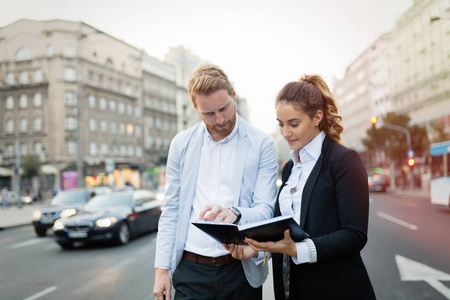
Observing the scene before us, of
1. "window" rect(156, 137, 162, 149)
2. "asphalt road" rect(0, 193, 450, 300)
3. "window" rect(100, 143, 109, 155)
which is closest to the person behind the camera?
"asphalt road" rect(0, 193, 450, 300)

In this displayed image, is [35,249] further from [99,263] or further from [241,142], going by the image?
[241,142]

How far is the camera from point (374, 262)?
6.65 m

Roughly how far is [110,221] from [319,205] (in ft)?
29.2

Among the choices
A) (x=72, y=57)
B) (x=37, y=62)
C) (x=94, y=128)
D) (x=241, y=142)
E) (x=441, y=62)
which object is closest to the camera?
(x=241, y=142)

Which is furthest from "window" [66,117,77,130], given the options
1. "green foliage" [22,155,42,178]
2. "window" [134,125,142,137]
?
"window" [134,125,142,137]

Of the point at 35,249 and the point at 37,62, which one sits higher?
the point at 37,62

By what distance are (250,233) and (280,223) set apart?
0.48 feet

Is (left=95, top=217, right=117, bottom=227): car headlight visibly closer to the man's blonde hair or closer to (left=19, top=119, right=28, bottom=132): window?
the man's blonde hair

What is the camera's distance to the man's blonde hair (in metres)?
2.19

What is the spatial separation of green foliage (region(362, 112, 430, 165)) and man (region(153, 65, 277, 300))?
35.8 meters

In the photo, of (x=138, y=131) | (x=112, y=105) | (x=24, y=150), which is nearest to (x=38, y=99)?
(x=24, y=150)

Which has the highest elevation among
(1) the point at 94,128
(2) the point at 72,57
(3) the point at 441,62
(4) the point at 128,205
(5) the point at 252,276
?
(2) the point at 72,57

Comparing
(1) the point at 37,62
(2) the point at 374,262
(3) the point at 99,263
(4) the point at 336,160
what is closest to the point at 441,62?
(2) the point at 374,262

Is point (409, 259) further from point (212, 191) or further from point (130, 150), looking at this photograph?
point (130, 150)
